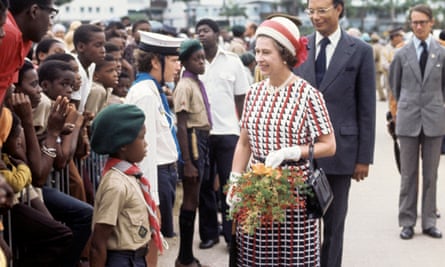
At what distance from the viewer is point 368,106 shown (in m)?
5.52

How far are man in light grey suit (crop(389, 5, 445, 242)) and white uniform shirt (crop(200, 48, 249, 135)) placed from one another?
1.79 metres

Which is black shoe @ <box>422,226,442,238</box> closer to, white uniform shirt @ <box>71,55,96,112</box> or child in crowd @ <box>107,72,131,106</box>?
child in crowd @ <box>107,72,131,106</box>

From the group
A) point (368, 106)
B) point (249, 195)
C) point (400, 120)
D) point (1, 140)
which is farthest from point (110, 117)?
point (400, 120)

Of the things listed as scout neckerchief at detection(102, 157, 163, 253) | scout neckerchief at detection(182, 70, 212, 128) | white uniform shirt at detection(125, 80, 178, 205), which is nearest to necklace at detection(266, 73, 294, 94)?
scout neckerchief at detection(102, 157, 163, 253)

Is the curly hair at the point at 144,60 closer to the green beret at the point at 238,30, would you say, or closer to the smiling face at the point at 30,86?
the smiling face at the point at 30,86

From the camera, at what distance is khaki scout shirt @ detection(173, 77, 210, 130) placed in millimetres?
6547

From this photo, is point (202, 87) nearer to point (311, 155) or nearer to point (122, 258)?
point (311, 155)

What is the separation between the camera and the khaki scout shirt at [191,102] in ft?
21.5

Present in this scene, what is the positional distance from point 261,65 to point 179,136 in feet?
6.47

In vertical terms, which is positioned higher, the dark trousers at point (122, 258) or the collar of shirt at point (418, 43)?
the collar of shirt at point (418, 43)

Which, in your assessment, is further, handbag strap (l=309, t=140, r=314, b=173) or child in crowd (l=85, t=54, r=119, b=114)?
child in crowd (l=85, t=54, r=119, b=114)

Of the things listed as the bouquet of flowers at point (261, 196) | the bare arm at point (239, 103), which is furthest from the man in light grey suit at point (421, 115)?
the bouquet of flowers at point (261, 196)

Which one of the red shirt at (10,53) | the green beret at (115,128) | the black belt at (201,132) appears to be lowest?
the black belt at (201,132)

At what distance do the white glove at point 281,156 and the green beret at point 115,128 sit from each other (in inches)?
31.8
